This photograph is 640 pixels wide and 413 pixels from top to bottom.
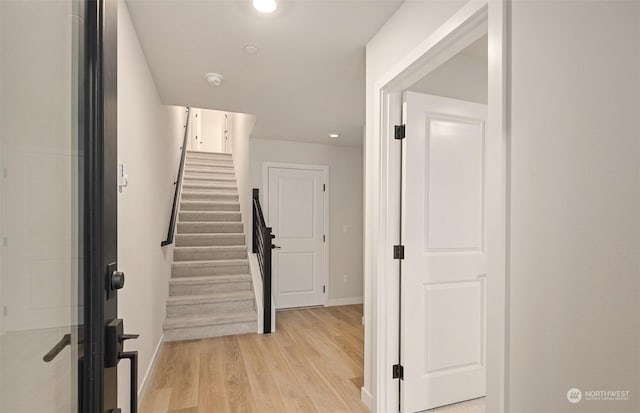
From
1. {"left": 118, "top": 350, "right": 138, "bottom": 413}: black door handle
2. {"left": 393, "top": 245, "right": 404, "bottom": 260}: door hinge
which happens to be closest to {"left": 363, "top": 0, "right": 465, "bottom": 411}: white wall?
{"left": 393, "top": 245, "right": 404, "bottom": 260}: door hinge

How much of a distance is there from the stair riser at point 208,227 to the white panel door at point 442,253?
11.7 feet

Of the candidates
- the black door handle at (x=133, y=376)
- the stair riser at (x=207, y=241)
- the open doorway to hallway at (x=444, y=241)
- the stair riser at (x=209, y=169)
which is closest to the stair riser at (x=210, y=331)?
the stair riser at (x=207, y=241)

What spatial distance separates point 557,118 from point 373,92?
1251 millimetres

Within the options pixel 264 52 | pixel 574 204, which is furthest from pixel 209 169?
pixel 574 204

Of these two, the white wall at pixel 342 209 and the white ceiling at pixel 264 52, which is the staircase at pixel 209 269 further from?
the white ceiling at pixel 264 52

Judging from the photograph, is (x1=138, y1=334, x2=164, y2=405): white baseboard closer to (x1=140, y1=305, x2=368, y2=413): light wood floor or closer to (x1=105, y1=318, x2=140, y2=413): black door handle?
(x1=140, y1=305, x2=368, y2=413): light wood floor

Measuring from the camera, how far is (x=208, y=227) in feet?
15.8

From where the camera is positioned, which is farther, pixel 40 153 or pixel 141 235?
pixel 141 235

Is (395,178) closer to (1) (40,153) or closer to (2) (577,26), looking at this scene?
(2) (577,26)

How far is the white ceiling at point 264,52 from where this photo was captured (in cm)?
169

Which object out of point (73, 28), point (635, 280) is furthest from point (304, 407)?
point (73, 28)

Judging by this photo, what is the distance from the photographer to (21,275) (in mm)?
533

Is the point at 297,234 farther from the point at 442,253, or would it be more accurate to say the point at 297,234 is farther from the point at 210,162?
the point at 210,162

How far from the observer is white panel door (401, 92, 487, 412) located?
194 centimetres
